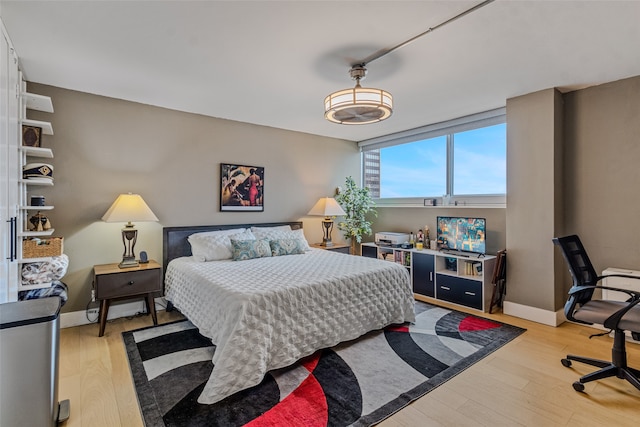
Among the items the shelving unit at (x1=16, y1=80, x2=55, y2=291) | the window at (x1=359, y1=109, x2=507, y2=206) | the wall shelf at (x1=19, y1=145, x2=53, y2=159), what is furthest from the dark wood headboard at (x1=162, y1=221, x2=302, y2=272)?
the window at (x1=359, y1=109, x2=507, y2=206)

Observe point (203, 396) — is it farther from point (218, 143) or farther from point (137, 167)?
point (218, 143)

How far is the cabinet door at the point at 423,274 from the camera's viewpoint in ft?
14.0

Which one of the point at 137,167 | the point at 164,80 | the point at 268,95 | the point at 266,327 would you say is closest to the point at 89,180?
the point at 137,167

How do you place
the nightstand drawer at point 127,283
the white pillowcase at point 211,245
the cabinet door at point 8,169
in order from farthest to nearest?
the white pillowcase at point 211,245
the nightstand drawer at point 127,283
the cabinet door at point 8,169

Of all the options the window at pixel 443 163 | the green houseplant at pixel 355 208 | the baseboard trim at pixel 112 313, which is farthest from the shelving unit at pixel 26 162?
the window at pixel 443 163

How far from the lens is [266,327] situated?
89.2 inches

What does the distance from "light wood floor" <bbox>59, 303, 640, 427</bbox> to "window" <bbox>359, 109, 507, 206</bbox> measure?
78.9 inches

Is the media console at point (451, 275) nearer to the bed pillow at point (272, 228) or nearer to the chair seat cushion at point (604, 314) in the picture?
the chair seat cushion at point (604, 314)

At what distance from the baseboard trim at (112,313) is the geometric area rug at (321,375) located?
54 centimetres

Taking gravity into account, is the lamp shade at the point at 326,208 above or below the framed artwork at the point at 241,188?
below

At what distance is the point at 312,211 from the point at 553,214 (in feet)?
10.3

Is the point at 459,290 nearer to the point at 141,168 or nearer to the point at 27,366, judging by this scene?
the point at 27,366

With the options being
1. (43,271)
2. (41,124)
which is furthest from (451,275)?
(41,124)

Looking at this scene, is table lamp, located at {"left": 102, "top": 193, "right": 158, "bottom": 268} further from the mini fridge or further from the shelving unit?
the mini fridge
